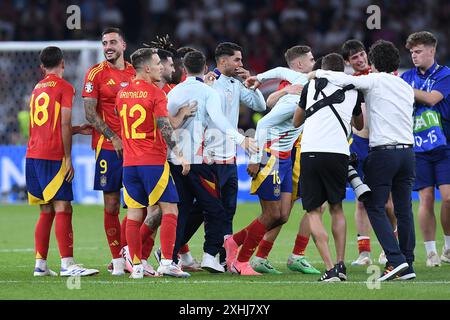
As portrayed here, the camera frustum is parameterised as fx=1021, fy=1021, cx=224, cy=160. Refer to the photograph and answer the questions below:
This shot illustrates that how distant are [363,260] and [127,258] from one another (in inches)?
104

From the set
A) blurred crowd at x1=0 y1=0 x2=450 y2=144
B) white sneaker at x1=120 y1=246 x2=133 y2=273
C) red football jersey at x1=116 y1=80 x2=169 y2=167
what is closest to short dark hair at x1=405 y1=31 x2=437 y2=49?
red football jersey at x1=116 y1=80 x2=169 y2=167

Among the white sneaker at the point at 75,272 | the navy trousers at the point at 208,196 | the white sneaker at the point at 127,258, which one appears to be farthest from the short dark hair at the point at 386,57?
the white sneaker at the point at 75,272

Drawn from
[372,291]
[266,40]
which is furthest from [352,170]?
[266,40]

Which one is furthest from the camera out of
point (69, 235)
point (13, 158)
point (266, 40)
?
point (266, 40)

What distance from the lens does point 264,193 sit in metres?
10.3

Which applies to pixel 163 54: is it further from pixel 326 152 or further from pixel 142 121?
pixel 326 152

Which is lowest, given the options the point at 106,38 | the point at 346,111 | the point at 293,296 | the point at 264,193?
the point at 293,296

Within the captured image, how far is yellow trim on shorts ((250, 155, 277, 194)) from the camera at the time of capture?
33.8ft

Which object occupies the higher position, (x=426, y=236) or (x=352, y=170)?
→ (x=352, y=170)

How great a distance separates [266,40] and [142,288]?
1719 centimetres

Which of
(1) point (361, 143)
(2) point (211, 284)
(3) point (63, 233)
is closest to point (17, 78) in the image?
(1) point (361, 143)

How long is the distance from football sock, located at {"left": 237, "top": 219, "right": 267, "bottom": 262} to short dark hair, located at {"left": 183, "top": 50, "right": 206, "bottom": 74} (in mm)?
1672

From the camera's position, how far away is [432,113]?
1097cm

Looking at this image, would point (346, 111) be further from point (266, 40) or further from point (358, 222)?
point (266, 40)
